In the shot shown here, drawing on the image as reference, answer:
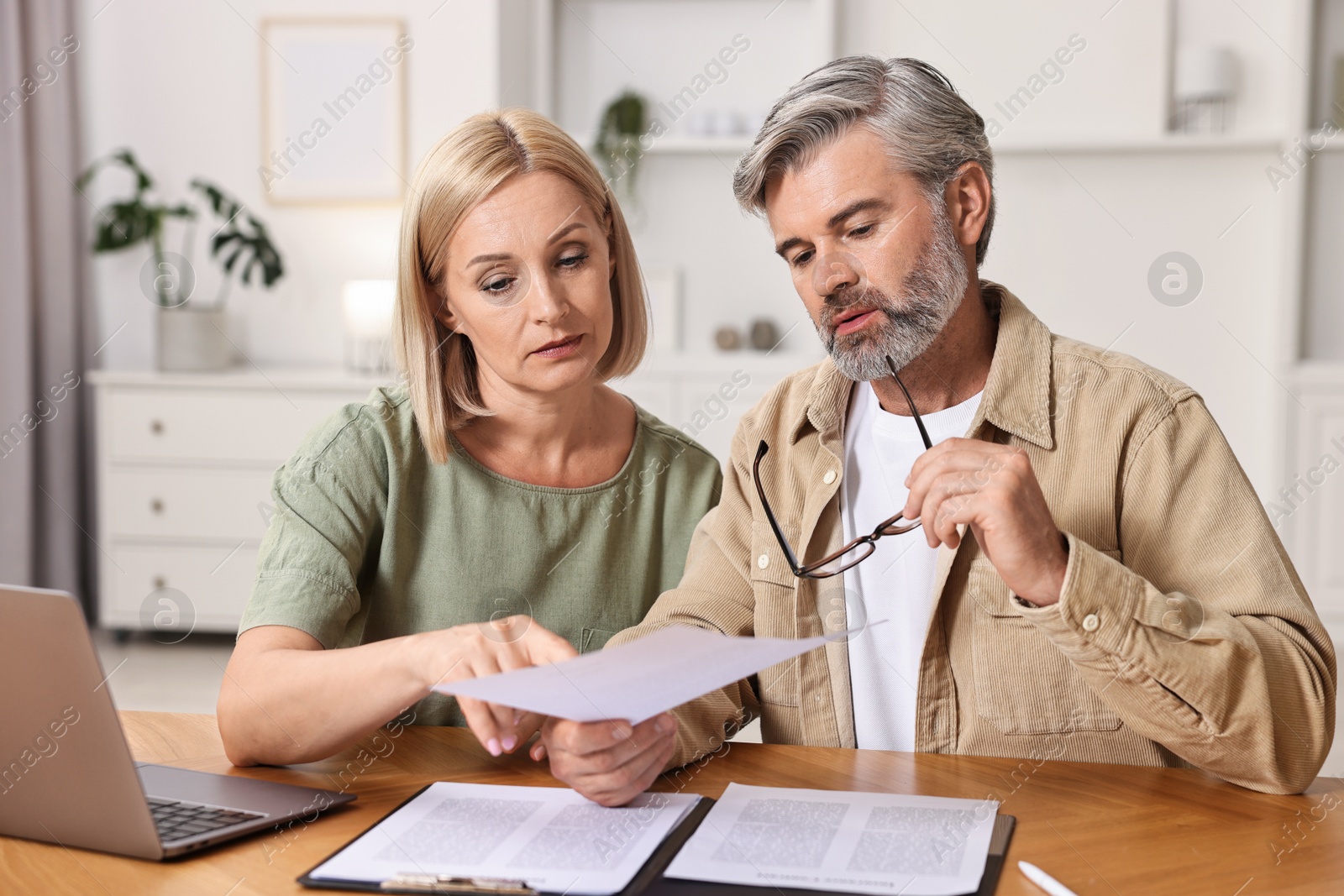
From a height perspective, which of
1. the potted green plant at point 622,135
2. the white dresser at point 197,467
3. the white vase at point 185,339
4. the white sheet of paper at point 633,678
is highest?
the potted green plant at point 622,135

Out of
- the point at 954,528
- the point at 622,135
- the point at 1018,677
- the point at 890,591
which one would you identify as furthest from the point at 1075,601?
the point at 622,135

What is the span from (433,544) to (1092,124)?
11.0 feet

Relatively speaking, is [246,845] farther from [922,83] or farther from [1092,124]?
[1092,124]

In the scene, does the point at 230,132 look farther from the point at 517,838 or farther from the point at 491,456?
the point at 517,838

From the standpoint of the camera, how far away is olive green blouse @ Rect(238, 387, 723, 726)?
151 centimetres

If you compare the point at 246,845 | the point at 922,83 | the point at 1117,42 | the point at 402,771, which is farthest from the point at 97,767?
the point at 1117,42

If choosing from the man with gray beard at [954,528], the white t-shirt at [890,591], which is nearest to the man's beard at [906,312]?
the man with gray beard at [954,528]

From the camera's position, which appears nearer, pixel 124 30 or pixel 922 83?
pixel 922 83

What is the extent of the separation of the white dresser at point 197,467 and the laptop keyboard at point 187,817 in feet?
9.94

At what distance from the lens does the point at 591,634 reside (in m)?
1.62

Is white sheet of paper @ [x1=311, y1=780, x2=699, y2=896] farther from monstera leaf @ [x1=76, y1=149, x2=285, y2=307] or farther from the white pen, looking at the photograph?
monstera leaf @ [x1=76, y1=149, x2=285, y2=307]

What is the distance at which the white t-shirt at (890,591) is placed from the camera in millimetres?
1486

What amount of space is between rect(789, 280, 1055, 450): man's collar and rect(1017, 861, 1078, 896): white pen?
598 millimetres

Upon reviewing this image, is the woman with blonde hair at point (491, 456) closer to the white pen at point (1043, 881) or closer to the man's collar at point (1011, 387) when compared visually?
the man's collar at point (1011, 387)
